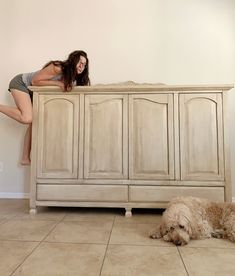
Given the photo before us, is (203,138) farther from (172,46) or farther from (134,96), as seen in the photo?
(172,46)

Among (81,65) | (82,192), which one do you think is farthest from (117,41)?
(82,192)

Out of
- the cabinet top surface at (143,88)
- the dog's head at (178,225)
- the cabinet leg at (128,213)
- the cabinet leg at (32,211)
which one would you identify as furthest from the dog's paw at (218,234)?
the cabinet leg at (32,211)

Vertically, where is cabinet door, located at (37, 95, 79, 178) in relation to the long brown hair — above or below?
below

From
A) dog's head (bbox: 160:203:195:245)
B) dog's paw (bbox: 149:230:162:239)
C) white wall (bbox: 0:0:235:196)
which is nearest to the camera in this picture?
dog's head (bbox: 160:203:195:245)

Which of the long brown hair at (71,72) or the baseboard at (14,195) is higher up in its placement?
the long brown hair at (71,72)

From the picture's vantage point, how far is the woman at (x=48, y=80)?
1.96m

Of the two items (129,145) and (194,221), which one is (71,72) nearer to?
(129,145)

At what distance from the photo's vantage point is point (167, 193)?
71.7 inches

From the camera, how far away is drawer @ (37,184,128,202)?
1.86 m

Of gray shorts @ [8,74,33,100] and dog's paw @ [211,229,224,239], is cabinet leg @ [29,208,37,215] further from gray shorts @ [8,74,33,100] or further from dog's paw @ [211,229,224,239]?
dog's paw @ [211,229,224,239]

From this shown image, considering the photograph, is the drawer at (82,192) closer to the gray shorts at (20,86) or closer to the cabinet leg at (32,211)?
the cabinet leg at (32,211)

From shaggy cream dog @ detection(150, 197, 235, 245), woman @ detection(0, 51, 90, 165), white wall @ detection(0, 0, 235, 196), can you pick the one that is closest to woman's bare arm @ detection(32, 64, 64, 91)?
woman @ detection(0, 51, 90, 165)

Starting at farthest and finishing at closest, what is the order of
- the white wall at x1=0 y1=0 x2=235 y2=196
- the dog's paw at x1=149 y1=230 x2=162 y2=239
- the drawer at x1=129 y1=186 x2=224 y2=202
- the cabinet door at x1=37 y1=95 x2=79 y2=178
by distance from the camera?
the white wall at x1=0 y1=0 x2=235 y2=196, the cabinet door at x1=37 y1=95 x2=79 y2=178, the drawer at x1=129 y1=186 x2=224 y2=202, the dog's paw at x1=149 y1=230 x2=162 y2=239

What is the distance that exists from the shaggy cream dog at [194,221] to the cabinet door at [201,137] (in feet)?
1.35
